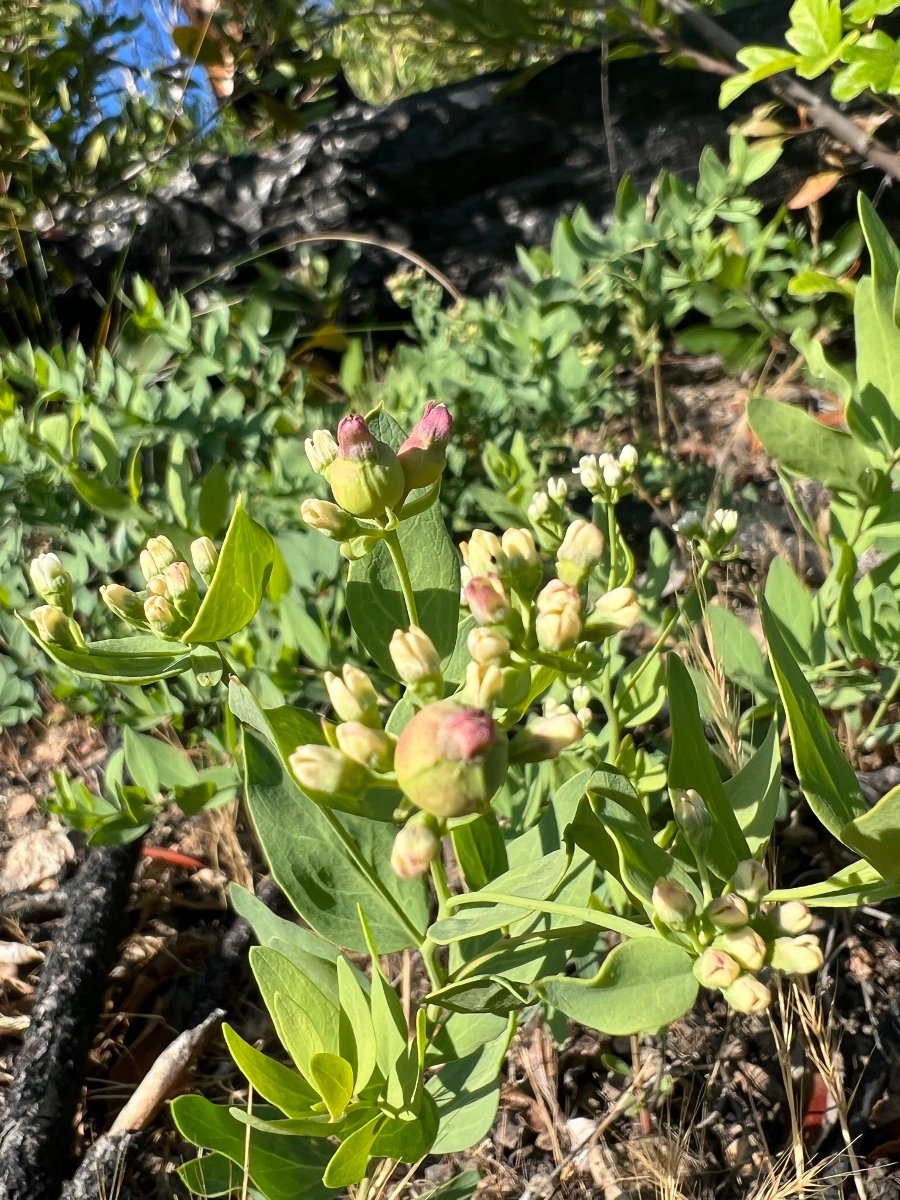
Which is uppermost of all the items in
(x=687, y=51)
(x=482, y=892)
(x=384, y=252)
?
(x=687, y=51)

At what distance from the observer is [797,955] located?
0.59m

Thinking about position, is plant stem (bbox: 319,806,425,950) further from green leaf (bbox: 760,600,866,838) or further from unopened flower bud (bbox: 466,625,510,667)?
green leaf (bbox: 760,600,866,838)

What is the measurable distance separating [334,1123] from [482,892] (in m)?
0.23

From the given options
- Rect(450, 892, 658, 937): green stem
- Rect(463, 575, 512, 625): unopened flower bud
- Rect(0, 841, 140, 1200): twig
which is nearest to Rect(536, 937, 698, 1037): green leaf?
Rect(450, 892, 658, 937): green stem

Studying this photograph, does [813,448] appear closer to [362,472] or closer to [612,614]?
[612,614]

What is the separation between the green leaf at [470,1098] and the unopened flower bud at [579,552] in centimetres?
39

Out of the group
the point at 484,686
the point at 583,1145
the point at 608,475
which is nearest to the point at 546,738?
the point at 484,686

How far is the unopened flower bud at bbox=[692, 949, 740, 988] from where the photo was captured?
58 centimetres

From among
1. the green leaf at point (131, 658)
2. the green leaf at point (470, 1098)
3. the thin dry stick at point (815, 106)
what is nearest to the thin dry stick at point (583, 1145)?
the green leaf at point (470, 1098)

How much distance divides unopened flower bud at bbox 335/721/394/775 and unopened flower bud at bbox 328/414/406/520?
17 cm

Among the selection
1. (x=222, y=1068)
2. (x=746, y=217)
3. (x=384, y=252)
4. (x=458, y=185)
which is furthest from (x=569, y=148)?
(x=222, y=1068)

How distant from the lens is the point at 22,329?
107 inches

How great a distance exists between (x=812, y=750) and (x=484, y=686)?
0.23m

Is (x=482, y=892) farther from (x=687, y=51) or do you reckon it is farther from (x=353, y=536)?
(x=687, y=51)
